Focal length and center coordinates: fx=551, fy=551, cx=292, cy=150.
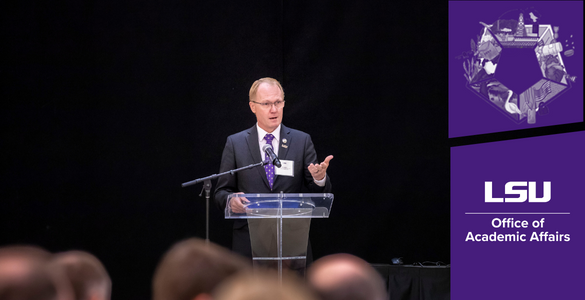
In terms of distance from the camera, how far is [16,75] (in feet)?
13.7

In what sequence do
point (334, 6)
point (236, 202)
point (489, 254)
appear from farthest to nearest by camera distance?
point (334, 6)
point (489, 254)
point (236, 202)

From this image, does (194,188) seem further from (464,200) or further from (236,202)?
(464,200)

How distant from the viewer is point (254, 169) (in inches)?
135

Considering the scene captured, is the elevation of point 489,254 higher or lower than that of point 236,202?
lower

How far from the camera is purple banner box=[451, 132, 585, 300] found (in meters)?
4.01

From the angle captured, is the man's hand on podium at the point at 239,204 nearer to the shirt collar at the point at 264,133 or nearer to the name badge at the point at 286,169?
the name badge at the point at 286,169

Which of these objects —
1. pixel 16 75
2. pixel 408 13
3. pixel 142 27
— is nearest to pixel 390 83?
pixel 408 13

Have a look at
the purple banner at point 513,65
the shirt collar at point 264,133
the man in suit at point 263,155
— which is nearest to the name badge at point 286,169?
the man in suit at point 263,155

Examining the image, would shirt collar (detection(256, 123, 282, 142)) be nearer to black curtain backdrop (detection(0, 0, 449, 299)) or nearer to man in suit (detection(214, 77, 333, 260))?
man in suit (detection(214, 77, 333, 260))

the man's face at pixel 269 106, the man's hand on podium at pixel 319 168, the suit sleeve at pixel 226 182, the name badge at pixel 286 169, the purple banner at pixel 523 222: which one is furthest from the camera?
the purple banner at pixel 523 222

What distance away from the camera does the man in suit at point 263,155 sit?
3420 millimetres

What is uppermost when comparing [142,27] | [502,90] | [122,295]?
[142,27]

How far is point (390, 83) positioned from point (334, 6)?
0.77m

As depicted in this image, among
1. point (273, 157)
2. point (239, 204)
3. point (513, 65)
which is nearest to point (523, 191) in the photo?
point (513, 65)
